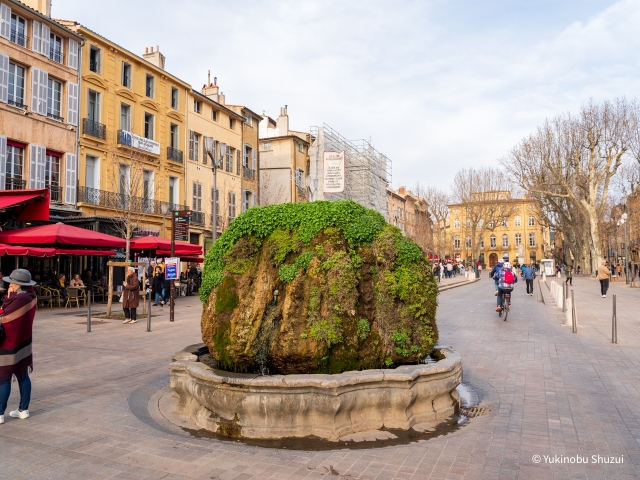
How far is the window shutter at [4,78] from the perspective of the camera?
64.8ft

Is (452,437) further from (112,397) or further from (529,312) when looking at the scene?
(529,312)

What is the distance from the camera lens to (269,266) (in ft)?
17.4

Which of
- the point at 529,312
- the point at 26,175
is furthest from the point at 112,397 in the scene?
the point at 26,175

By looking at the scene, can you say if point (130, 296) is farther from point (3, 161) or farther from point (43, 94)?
point (43, 94)

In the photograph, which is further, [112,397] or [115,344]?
[115,344]

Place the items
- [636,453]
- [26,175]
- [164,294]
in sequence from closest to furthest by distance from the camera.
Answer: [636,453] → [164,294] → [26,175]

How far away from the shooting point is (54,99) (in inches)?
883

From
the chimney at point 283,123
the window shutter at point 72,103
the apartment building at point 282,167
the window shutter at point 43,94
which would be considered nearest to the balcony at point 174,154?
the window shutter at point 72,103

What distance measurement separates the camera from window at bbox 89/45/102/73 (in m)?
24.6

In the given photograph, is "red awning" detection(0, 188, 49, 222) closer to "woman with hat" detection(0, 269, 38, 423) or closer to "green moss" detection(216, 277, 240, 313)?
"woman with hat" detection(0, 269, 38, 423)

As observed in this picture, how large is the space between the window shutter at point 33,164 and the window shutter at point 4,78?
2116 mm

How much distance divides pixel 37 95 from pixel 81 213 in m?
5.34

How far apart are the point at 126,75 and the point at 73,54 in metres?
3.71

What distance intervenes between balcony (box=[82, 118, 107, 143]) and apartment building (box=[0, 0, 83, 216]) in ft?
2.02
